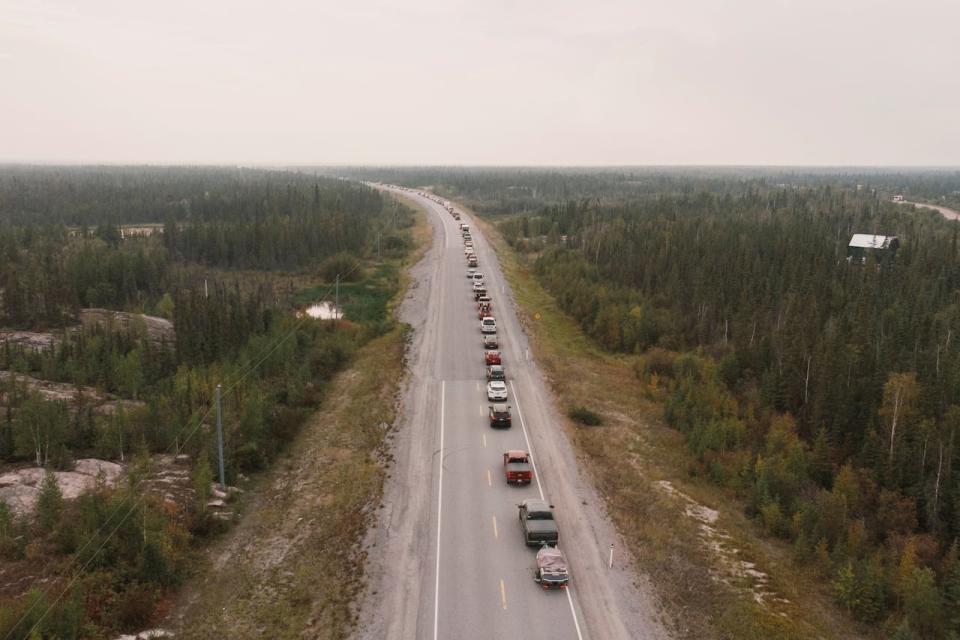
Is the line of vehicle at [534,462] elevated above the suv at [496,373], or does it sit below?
below

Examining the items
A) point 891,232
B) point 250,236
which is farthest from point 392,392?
point 891,232

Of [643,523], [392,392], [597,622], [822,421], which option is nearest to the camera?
[597,622]

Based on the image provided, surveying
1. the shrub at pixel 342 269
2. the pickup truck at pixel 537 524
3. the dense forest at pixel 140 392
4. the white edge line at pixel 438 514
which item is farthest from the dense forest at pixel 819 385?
the shrub at pixel 342 269

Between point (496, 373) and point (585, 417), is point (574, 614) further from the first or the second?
point (496, 373)

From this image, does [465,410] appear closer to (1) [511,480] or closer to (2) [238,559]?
(1) [511,480]

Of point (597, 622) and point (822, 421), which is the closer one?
point (597, 622)

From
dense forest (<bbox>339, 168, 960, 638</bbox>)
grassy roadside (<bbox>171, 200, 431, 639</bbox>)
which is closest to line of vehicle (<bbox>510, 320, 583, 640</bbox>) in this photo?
grassy roadside (<bbox>171, 200, 431, 639</bbox>)

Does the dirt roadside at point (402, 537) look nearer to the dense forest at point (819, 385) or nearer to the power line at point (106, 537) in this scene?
the power line at point (106, 537)
